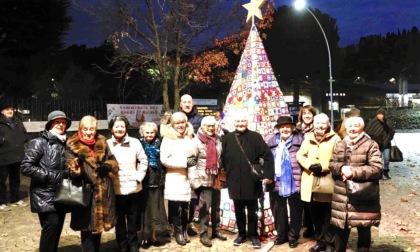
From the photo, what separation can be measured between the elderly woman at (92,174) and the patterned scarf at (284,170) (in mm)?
2227

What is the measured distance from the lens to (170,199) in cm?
536

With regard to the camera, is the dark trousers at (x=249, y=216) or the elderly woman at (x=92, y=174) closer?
the elderly woman at (x=92, y=174)

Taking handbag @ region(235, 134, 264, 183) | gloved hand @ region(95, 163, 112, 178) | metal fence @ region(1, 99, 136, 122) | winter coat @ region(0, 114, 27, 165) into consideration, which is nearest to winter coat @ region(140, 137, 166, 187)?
gloved hand @ region(95, 163, 112, 178)

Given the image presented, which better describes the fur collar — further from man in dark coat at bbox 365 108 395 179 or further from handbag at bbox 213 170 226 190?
man in dark coat at bbox 365 108 395 179

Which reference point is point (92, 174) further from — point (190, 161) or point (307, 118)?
point (307, 118)

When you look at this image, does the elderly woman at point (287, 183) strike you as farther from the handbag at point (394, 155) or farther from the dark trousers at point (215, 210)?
the handbag at point (394, 155)

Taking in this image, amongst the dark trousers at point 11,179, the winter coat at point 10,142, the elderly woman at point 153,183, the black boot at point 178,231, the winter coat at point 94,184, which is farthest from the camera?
the dark trousers at point 11,179

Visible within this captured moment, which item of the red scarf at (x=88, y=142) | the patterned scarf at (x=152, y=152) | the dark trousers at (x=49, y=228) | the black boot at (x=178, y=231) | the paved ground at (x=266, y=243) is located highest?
the red scarf at (x=88, y=142)

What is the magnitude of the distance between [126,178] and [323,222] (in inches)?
105

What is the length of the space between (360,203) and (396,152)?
7274 millimetres

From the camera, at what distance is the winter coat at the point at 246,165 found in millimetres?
5184

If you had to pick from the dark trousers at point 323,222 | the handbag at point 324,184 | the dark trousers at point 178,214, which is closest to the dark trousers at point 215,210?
the dark trousers at point 178,214

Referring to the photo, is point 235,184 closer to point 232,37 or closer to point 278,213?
point 278,213

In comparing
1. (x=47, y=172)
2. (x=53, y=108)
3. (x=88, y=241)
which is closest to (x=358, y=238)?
(x=88, y=241)
